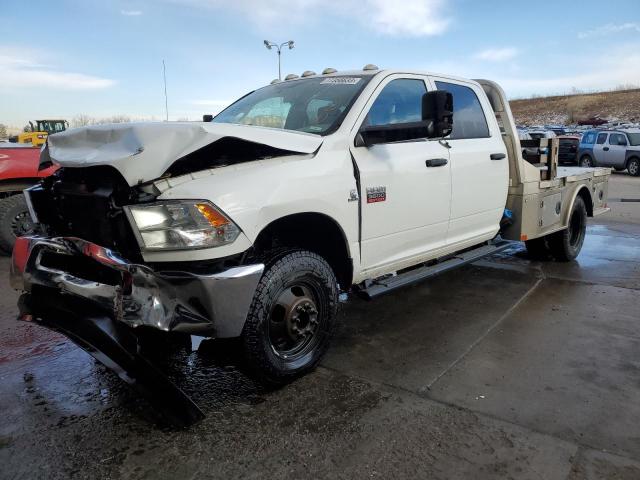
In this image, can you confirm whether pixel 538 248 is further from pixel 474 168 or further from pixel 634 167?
pixel 634 167

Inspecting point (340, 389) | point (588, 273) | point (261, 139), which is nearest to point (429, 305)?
point (340, 389)

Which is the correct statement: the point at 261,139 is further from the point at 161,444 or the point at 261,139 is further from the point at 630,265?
the point at 630,265

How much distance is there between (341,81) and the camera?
12.8 feet

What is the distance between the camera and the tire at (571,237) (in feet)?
20.3

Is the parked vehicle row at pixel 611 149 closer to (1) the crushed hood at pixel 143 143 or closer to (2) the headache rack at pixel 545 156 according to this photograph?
(2) the headache rack at pixel 545 156

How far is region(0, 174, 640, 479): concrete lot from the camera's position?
8.13ft

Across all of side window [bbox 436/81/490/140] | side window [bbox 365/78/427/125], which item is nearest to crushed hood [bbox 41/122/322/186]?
side window [bbox 365/78/427/125]

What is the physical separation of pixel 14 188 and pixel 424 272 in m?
5.65

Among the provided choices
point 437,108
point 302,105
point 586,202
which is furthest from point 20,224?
point 586,202

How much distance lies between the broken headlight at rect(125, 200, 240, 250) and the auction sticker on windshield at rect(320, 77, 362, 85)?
180 cm

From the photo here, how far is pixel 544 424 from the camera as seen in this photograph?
2.77 metres

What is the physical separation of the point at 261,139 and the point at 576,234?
5.10 metres

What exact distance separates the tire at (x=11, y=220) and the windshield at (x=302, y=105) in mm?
3789

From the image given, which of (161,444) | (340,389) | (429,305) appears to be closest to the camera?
(161,444)
